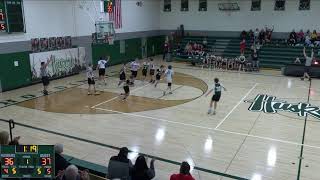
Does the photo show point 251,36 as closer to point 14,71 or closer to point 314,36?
point 314,36

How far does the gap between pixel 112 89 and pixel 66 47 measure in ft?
17.9

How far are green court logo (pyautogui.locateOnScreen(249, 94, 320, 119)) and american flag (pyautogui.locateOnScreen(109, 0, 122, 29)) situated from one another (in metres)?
13.7

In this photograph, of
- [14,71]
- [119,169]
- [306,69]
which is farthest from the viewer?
[306,69]

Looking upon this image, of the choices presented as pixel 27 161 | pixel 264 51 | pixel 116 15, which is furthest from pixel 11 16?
pixel 264 51

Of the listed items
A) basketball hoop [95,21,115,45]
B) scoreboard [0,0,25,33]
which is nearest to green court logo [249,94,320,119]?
scoreboard [0,0,25,33]

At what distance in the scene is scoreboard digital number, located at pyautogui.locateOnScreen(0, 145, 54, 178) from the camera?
569 cm

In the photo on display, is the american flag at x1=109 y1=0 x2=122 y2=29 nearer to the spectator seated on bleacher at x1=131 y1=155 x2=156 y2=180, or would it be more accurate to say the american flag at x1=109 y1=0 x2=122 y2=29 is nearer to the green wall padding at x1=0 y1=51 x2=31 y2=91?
the green wall padding at x1=0 y1=51 x2=31 y2=91

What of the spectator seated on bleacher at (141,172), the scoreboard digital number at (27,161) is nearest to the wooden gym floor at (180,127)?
the spectator seated on bleacher at (141,172)

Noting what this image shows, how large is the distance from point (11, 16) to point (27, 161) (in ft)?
42.5

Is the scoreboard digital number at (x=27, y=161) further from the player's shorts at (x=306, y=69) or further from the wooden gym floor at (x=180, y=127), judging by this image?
the player's shorts at (x=306, y=69)

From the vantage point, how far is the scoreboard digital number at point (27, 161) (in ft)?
18.7

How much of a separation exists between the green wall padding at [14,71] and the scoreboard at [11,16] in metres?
1.36

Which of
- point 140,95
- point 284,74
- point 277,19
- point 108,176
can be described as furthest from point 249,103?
point 277,19

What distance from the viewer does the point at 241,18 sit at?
28281 millimetres
